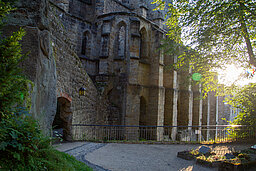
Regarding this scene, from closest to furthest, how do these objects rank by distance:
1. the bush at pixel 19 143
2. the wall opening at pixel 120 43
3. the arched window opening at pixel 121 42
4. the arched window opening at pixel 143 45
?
the bush at pixel 19 143, the wall opening at pixel 120 43, the arched window opening at pixel 121 42, the arched window opening at pixel 143 45

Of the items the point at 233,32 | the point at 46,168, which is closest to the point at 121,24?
the point at 233,32

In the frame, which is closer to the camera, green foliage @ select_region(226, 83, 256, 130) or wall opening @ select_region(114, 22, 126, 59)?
green foliage @ select_region(226, 83, 256, 130)

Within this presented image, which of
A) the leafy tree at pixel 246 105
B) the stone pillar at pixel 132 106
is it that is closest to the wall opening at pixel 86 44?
the stone pillar at pixel 132 106

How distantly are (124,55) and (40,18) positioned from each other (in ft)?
42.9

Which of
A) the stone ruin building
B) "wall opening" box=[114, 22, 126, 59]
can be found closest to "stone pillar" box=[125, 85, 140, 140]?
the stone ruin building

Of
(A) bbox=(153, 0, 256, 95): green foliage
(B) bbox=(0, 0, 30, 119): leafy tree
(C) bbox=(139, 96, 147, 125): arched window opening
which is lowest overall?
(C) bbox=(139, 96, 147, 125): arched window opening

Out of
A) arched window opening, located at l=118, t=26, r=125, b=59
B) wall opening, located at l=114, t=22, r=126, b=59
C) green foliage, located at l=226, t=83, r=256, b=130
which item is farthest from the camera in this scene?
arched window opening, located at l=118, t=26, r=125, b=59

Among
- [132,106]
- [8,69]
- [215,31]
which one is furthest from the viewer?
[132,106]

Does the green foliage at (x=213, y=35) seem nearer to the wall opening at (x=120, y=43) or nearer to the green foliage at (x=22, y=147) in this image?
the wall opening at (x=120, y=43)

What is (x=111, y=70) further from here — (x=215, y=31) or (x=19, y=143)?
(x=19, y=143)

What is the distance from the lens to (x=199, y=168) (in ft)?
18.9

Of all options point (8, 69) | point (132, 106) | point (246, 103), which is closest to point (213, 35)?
point (246, 103)

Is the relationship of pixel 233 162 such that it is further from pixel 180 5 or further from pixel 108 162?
pixel 180 5

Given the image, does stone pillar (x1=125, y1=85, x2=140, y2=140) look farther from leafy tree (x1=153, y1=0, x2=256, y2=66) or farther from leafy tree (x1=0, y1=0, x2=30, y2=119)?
leafy tree (x1=0, y1=0, x2=30, y2=119)
